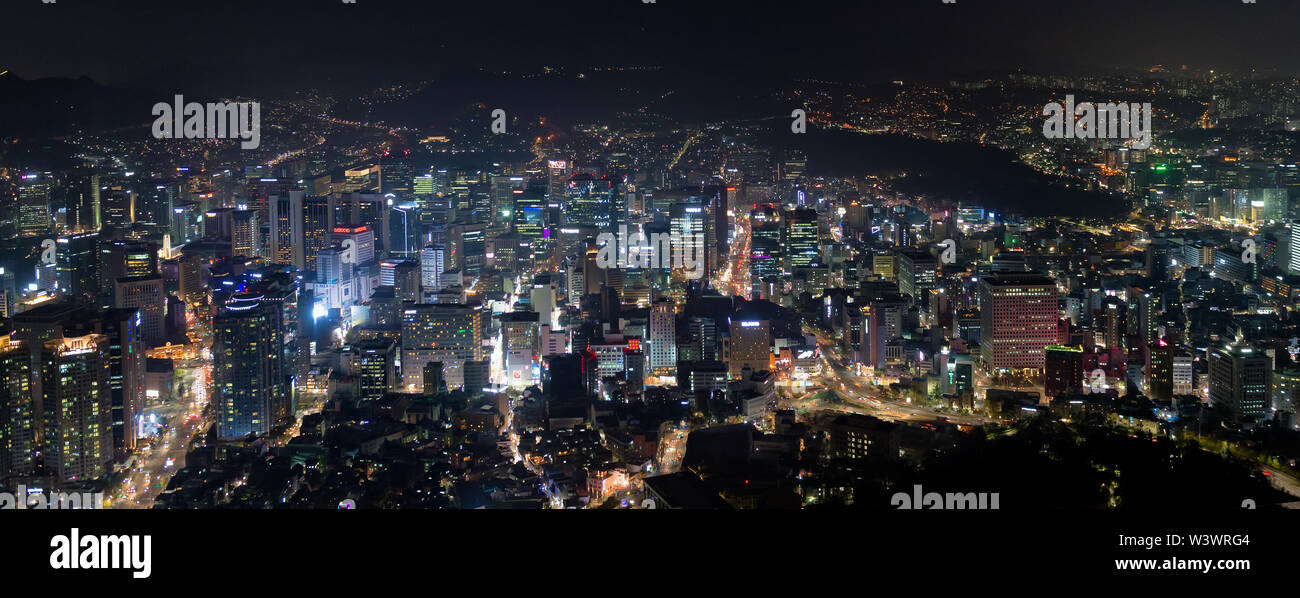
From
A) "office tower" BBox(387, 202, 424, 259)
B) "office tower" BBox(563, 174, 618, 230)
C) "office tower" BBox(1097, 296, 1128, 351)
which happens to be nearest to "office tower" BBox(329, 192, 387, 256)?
"office tower" BBox(387, 202, 424, 259)

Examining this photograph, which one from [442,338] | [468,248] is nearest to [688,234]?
[468,248]

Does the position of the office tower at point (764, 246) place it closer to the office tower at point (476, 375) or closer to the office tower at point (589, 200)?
the office tower at point (589, 200)

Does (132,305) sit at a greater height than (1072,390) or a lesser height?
greater

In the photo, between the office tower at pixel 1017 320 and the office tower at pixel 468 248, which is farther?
the office tower at pixel 468 248

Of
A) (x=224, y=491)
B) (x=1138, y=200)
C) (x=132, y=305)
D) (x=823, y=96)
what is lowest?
(x=224, y=491)

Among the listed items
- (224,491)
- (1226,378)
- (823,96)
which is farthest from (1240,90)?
(224,491)

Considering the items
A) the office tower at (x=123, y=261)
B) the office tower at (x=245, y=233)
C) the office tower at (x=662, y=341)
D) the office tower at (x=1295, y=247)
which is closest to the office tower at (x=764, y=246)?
the office tower at (x=662, y=341)

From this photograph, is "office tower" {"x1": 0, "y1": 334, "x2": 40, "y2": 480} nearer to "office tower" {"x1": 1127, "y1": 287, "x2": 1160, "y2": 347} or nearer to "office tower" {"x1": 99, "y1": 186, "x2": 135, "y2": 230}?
"office tower" {"x1": 99, "y1": 186, "x2": 135, "y2": 230}

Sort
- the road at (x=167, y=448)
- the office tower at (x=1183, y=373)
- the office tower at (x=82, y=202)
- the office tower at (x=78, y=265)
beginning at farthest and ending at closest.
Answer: the office tower at (x=78, y=265) → the office tower at (x=1183, y=373) → the office tower at (x=82, y=202) → the road at (x=167, y=448)
